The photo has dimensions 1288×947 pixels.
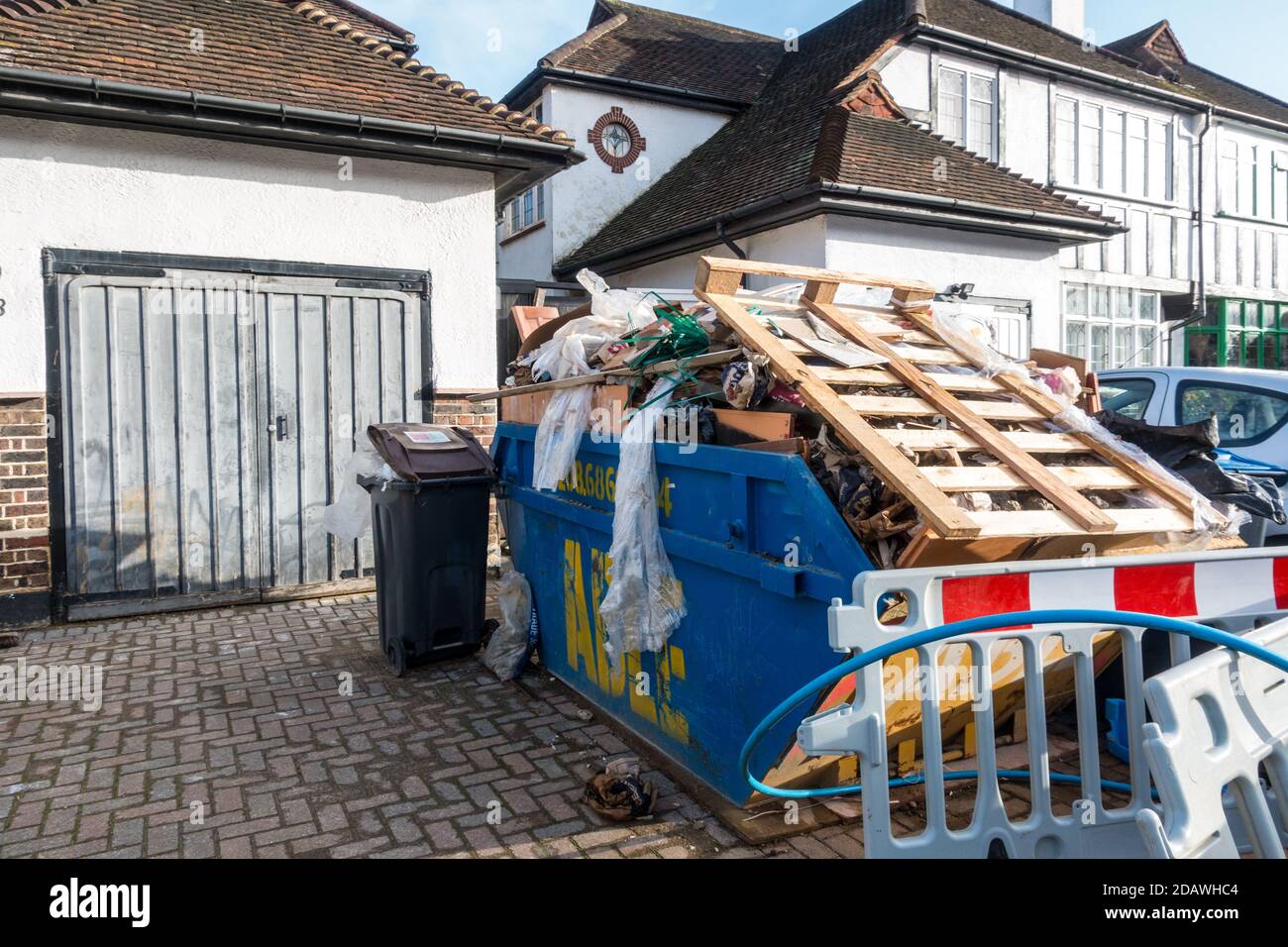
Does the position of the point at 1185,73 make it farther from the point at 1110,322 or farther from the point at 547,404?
the point at 547,404

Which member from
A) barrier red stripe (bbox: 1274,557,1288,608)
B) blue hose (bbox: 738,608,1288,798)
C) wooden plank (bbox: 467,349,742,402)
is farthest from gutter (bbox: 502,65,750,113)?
blue hose (bbox: 738,608,1288,798)

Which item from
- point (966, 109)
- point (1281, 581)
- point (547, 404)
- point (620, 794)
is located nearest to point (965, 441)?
point (1281, 581)

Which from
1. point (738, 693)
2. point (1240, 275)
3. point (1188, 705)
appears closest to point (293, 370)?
point (738, 693)

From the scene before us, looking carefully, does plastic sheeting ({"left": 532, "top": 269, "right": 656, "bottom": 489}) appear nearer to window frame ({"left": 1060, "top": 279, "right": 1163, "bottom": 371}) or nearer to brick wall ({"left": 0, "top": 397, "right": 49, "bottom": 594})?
brick wall ({"left": 0, "top": 397, "right": 49, "bottom": 594})

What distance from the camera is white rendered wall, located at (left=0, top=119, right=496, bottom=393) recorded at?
6473 millimetres

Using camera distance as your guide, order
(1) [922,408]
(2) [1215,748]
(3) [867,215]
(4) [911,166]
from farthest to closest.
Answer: (4) [911,166] → (3) [867,215] → (1) [922,408] → (2) [1215,748]

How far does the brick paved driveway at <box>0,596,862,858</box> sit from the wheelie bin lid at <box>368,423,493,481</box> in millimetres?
1185

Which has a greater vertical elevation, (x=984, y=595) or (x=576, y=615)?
(x=984, y=595)

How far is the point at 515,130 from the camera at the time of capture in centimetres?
806

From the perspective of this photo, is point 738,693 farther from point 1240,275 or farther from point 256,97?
point 1240,275

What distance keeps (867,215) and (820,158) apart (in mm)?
983

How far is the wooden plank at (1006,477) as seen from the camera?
308cm

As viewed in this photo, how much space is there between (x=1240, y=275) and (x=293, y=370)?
20.5m

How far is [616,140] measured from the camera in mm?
16797
